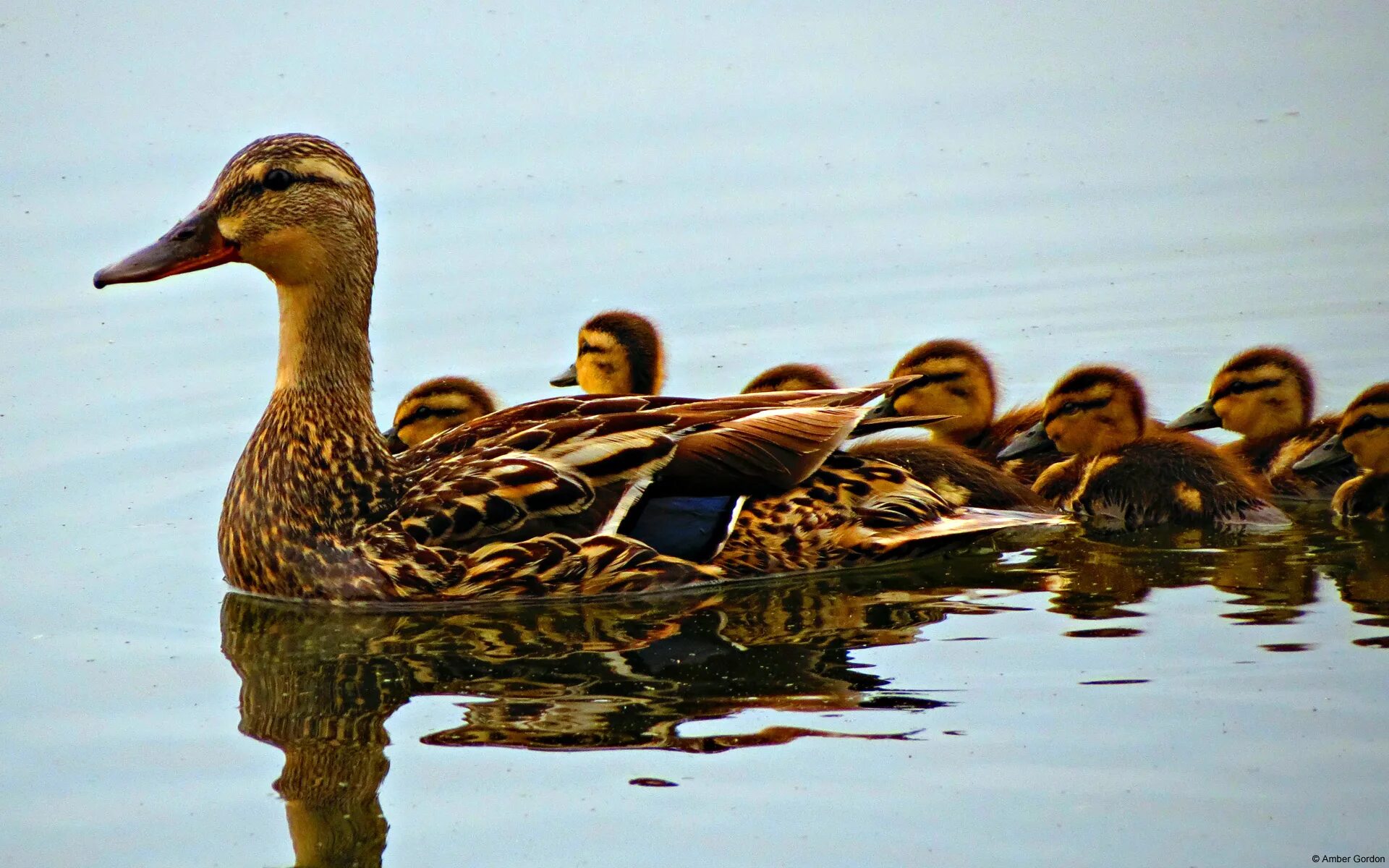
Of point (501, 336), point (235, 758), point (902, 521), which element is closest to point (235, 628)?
point (235, 758)

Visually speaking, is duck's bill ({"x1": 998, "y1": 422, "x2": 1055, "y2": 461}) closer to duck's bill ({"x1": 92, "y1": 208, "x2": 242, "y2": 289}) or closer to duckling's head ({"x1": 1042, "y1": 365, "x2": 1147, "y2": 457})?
duckling's head ({"x1": 1042, "y1": 365, "x2": 1147, "y2": 457})

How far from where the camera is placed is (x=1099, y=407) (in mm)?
7328

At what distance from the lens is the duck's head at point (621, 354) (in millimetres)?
7852

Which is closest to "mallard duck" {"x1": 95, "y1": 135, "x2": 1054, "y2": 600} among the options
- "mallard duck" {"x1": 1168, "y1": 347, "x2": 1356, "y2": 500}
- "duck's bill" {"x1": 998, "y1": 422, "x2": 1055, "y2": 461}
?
"duck's bill" {"x1": 998, "y1": 422, "x2": 1055, "y2": 461}

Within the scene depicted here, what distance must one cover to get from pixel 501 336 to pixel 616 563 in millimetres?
2629

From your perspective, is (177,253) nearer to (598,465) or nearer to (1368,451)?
Result: (598,465)

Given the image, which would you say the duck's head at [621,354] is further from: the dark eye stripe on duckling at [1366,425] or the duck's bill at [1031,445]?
the dark eye stripe on duckling at [1366,425]

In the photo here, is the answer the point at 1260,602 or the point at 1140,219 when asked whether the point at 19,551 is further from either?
the point at 1140,219

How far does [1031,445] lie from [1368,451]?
1.20 metres

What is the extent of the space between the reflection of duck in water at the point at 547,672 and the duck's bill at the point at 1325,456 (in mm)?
1550

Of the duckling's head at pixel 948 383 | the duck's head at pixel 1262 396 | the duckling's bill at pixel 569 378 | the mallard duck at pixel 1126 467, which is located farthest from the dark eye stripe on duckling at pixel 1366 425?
the duckling's bill at pixel 569 378

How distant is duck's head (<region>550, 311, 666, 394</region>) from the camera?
7.85 meters

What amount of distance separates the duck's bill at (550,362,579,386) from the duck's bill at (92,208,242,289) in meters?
1.85

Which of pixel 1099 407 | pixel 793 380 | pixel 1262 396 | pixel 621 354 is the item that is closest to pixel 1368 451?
pixel 1262 396
